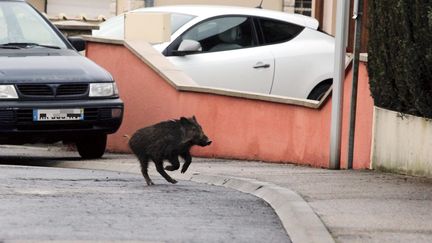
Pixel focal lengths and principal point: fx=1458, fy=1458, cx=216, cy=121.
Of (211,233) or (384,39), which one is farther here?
(384,39)

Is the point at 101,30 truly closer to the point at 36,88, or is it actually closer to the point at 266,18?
the point at 266,18

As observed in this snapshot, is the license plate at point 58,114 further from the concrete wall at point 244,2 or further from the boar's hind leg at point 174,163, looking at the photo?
the concrete wall at point 244,2

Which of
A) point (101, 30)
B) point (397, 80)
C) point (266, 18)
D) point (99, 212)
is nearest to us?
point (99, 212)

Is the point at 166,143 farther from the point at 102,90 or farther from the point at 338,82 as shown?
the point at 102,90

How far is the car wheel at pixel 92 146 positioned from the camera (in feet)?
54.3

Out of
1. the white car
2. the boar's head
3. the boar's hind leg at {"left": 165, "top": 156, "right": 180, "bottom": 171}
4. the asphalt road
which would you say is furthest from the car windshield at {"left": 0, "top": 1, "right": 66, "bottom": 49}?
the boar's hind leg at {"left": 165, "top": 156, "right": 180, "bottom": 171}

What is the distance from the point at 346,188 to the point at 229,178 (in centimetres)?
174

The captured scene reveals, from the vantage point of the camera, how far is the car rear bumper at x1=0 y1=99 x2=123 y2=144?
1534 cm

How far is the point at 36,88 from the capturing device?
1559 cm

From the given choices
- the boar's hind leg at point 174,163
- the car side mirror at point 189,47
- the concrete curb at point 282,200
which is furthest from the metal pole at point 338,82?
the car side mirror at point 189,47

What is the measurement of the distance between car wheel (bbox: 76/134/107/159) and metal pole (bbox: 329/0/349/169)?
289cm

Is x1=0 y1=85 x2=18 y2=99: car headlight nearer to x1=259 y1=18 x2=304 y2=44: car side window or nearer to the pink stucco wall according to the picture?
the pink stucco wall

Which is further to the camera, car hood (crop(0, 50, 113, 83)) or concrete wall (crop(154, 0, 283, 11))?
concrete wall (crop(154, 0, 283, 11))

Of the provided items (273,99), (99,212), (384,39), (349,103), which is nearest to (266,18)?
(273,99)
